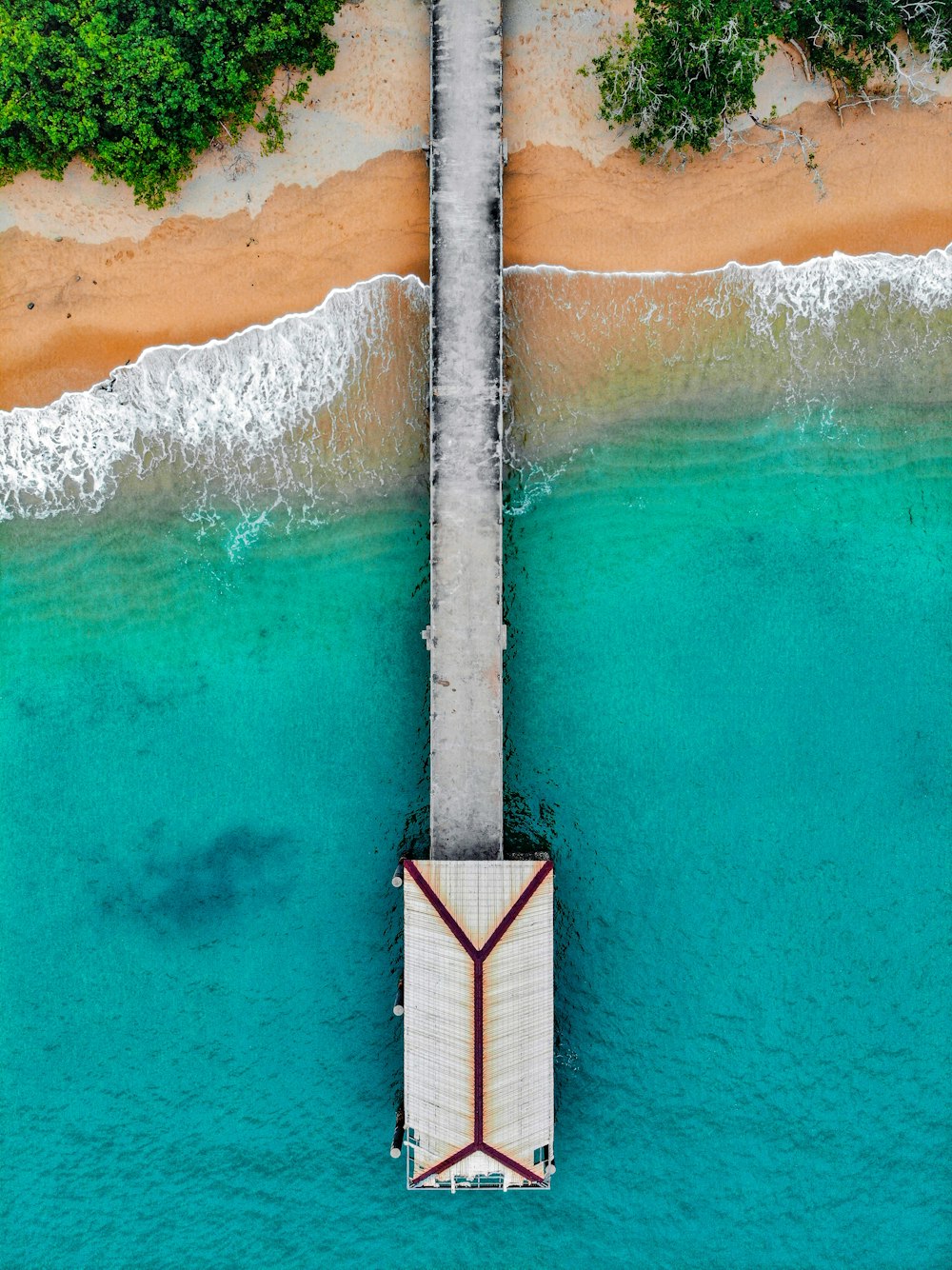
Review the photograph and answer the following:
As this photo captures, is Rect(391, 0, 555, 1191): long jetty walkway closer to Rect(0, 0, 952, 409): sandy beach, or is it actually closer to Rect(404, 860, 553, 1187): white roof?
Rect(404, 860, 553, 1187): white roof

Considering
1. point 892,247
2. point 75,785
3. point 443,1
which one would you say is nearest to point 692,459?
point 892,247

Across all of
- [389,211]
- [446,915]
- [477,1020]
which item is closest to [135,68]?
[389,211]

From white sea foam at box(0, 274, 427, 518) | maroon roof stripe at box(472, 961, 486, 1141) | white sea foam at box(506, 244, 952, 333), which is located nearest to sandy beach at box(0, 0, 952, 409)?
white sea foam at box(506, 244, 952, 333)

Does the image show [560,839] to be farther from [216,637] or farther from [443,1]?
[443,1]

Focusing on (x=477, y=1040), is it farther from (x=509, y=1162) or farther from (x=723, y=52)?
(x=723, y=52)

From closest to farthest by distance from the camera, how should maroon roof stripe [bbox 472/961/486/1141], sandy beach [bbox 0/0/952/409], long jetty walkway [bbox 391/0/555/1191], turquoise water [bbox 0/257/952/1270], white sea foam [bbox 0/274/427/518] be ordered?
1. maroon roof stripe [bbox 472/961/486/1141]
2. long jetty walkway [bbox 391/0/555/1191]
3. turquoise water [bbox 0/257/952/1270]
4. sandy beach [bbox 0/0/952/409]
5. white sea foam [bbox 0/274/427/518]
